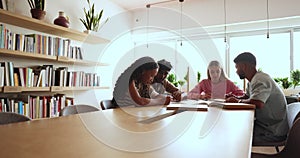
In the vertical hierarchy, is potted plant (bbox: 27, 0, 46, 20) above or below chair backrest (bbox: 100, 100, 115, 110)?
above

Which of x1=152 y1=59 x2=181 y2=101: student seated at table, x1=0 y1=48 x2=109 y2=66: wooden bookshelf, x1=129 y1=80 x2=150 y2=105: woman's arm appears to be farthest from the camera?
x1=152 y1=59 x2=181 y2=101: student seated at table

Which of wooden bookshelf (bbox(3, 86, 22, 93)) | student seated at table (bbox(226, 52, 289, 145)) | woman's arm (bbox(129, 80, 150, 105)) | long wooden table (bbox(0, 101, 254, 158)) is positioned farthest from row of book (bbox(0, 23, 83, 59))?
student seated at table (bbox(226, 52, 289, 145))

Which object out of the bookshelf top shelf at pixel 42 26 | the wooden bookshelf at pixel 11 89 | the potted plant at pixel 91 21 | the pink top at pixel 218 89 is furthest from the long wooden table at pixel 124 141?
the potted plant at pixel 91 21

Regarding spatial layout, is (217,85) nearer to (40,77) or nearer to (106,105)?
(106,105)

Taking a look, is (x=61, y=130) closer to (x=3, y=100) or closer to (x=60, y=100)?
(x=3, y=100)

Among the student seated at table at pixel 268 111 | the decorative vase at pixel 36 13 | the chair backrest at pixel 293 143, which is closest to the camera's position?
the chair backrest at pixel 293 143

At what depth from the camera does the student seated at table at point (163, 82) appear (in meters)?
2.65

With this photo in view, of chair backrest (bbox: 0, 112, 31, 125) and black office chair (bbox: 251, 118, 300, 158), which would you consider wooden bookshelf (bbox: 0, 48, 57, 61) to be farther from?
black office chair (bbox: 251, 118, 300, 158)

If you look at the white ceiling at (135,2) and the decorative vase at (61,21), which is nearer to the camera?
the decorative vase at (61,21)

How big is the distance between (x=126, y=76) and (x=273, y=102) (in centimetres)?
123

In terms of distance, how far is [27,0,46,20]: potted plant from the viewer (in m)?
2.54

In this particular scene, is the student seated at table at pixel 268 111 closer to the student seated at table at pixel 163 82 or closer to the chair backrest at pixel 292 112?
the chair backrest at pixel 292 112

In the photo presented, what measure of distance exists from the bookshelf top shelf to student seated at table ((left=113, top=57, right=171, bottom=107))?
122cm

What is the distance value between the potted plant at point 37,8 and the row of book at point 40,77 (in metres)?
0.58
